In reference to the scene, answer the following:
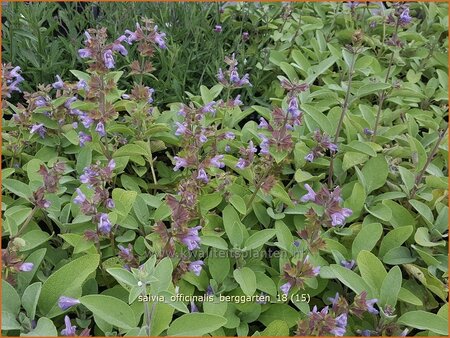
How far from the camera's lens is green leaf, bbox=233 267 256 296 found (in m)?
1.52

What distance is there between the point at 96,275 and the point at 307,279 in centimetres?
62

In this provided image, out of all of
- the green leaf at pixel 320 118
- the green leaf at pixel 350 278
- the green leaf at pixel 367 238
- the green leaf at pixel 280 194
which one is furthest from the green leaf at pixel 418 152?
the green leaf at pixel 350 278

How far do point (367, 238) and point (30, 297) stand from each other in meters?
0.98

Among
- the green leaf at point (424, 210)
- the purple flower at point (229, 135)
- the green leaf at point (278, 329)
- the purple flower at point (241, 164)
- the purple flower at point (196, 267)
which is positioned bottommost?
the green leaf at point (278, 329)

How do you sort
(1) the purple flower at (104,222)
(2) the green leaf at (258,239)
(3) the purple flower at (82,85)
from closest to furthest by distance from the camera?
1. (1) the purple flower at (104,222)
2. (2) the green leaf at (258,239)
3. (3) the purple flower at (82,85)

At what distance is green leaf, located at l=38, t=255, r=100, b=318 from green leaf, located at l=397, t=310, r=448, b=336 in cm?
83

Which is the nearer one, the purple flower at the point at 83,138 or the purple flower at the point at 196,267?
the purple flower at the point at 196,267

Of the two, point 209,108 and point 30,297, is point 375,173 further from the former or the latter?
point 30,297

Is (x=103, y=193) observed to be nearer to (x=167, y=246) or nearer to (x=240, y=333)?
(x=167, y=246)

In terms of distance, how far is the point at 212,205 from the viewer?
1.75 metres

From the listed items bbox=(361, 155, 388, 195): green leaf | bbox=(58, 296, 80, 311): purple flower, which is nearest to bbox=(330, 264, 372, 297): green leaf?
bbox=(361, 155, 388, 195): green leaf

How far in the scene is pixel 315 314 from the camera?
137 cm

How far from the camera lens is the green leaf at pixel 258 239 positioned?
5.28ft

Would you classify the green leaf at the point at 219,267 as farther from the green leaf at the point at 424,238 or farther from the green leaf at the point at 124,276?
the green leaf at the point at 424,238
